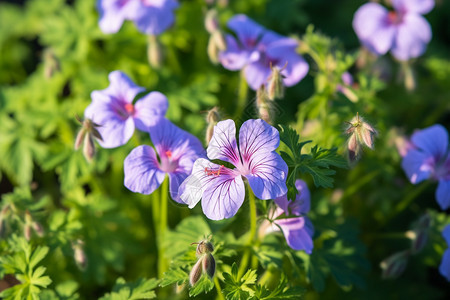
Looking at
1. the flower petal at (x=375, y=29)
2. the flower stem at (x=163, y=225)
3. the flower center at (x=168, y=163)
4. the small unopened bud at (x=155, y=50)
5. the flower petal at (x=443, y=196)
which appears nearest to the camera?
the flower center at (x=168, y=163)

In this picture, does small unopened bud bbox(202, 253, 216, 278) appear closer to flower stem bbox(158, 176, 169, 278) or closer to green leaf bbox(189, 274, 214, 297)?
green leaf bbox(189, 274, 214, 297)

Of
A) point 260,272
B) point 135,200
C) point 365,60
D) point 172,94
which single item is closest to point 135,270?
point 135,200

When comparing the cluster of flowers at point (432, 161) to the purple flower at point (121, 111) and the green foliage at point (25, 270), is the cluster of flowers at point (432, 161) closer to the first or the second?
the purple flower at point (121, 111)

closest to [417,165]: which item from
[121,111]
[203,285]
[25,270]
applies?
[203,285]

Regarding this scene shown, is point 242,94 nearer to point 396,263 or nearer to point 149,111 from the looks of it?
point 149,111

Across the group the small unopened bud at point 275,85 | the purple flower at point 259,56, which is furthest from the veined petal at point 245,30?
the small unopened bud at point 275,85

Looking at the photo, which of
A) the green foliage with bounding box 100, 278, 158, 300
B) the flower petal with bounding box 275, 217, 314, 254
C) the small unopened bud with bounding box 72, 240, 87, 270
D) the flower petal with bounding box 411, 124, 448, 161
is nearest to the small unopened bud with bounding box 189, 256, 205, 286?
the green foliage with bounding box 100, 278, 158, 300

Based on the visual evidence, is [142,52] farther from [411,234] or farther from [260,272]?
[411,234]
